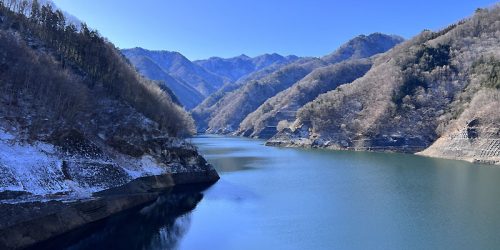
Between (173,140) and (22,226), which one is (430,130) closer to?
(173,140)

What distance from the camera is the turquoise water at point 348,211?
33.0 meters

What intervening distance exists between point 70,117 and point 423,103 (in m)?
107

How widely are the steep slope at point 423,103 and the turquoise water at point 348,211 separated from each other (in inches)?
1527

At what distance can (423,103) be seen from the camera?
431 ft

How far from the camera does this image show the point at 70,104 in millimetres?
56500

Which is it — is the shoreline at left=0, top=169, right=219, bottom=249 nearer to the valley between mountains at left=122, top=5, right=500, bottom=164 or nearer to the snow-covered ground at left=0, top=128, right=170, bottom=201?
the snow-covered ground at left=0, top=128, right=170, bottom=201

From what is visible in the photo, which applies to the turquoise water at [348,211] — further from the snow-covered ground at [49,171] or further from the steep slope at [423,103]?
the steep slope at [423,103]

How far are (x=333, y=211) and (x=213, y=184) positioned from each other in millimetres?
23088

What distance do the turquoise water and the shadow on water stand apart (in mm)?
1239

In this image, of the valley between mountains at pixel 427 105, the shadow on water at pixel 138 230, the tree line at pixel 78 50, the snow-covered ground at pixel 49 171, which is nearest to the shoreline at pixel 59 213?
the shadow on water at pixel 138 230

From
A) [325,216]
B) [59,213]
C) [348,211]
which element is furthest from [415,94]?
[59,213]

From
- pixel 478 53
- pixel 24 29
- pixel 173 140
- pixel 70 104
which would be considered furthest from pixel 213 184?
pixel 478 53

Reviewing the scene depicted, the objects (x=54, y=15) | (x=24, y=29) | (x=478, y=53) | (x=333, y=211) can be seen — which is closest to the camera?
(x=333, y=211)

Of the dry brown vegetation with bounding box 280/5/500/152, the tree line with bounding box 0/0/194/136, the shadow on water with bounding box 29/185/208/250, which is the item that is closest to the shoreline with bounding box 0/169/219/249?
the shadow on water with bounding box 29/185/208/250
